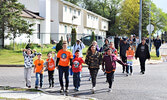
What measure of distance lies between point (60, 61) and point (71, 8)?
33606mm

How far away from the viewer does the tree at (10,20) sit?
22.6m

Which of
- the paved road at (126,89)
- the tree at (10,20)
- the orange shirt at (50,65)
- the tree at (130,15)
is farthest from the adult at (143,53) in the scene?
the tree at (130,15)

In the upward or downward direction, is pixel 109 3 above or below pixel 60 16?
above

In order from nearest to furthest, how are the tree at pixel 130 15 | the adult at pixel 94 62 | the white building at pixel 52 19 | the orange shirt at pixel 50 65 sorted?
the adult at pixel 94 62
the orange shirt at pixel 50 65
the white building at pixel 52 19
the tree at pixel 130 15

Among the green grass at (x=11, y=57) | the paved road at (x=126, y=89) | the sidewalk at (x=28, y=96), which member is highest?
the green grass at (x=11, y=57)

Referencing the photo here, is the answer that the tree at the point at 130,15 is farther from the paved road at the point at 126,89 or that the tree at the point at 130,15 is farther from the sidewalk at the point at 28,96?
the sidewalk at the point at 28,96

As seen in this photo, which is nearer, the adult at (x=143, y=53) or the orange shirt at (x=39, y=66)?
the orange shirt at (x=39, y=66)

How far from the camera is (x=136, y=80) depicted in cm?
1116

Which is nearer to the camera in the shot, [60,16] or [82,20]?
[60,16]

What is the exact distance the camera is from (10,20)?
22.7m

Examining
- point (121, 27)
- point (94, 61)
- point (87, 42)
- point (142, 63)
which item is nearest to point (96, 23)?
point (121, 27)

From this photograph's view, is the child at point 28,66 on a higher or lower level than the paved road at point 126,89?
higher

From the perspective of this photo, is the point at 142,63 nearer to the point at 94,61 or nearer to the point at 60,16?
the point at 94,61

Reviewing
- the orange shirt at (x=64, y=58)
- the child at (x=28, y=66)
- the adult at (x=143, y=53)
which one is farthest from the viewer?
the adult at (x=143, y=53)
